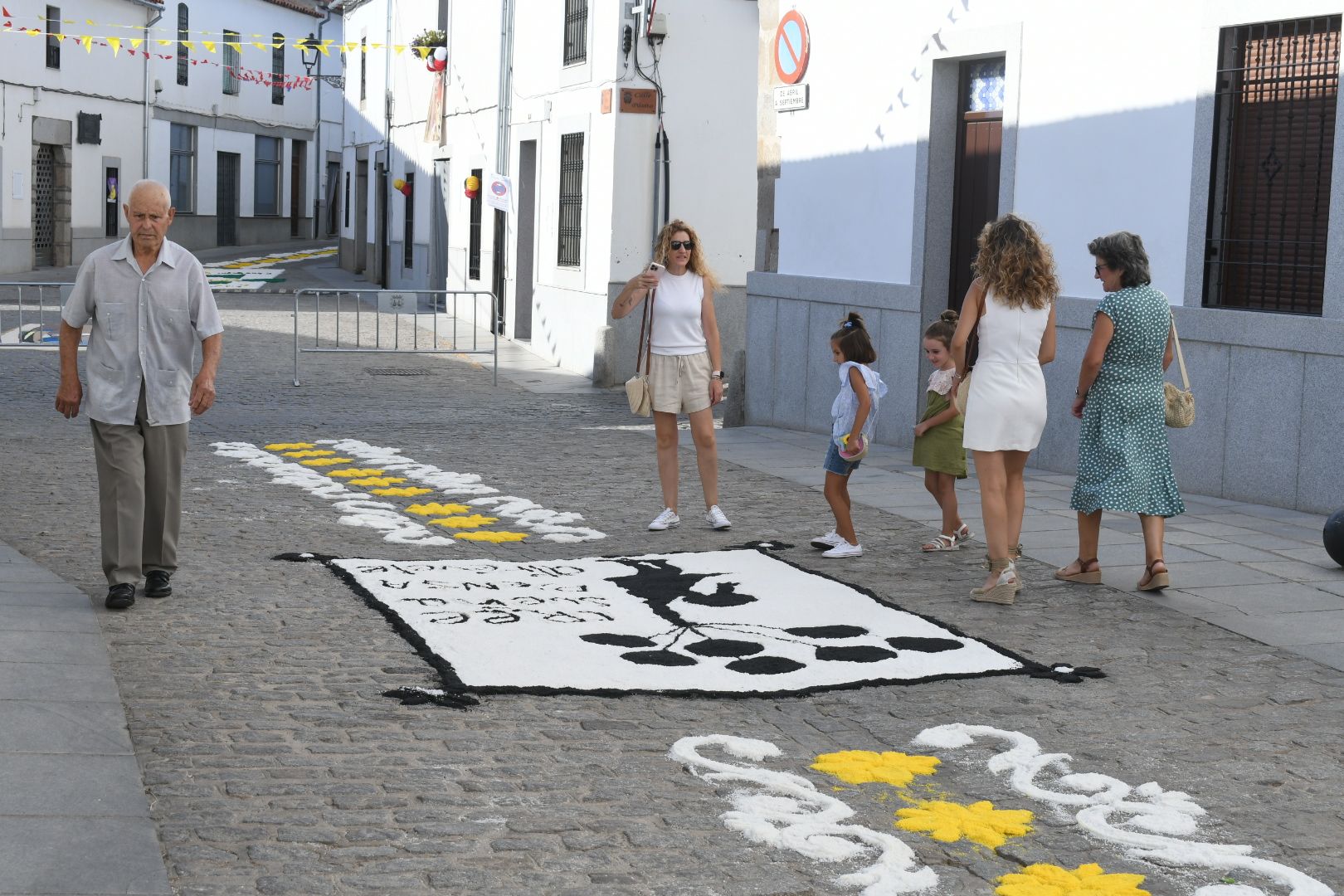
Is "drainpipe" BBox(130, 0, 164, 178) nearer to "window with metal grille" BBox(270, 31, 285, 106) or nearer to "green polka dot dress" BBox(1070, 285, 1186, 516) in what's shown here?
"window with metal grille" BBox(270, 31, 285, 106)

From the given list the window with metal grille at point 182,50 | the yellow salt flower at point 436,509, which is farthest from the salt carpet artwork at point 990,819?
the window with metal grille at point 182,50

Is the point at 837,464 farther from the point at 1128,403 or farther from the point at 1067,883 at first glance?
the point at 1067,883

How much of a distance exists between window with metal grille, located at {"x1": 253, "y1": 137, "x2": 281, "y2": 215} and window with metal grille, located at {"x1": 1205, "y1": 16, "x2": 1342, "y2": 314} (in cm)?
4260

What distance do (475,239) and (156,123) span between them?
65.5ft

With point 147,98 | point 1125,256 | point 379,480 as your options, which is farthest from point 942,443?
point 147,98

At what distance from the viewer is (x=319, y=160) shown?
48.5 metres

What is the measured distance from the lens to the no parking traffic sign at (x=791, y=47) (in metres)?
13.8

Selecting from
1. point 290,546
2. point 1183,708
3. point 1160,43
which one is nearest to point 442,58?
point 1160,43

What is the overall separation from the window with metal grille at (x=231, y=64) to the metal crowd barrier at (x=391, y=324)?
22641 millimetres

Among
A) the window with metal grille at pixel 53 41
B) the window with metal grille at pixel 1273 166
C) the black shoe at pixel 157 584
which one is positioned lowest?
the black shoe at pixel 157 584

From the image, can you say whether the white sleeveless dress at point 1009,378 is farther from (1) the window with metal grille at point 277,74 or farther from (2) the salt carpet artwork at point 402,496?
(1) the window with metal grille at point 277,74

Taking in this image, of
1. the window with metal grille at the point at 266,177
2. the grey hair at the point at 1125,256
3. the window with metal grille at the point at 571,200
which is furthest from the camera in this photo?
the window with metal grille at the point at 266,177

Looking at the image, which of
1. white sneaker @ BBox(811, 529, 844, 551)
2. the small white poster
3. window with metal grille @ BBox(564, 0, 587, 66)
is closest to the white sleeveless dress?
white sneaker @ BBox(811, 529, 844, 551)

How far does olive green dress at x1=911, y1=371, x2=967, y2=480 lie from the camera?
8000 millimetres
